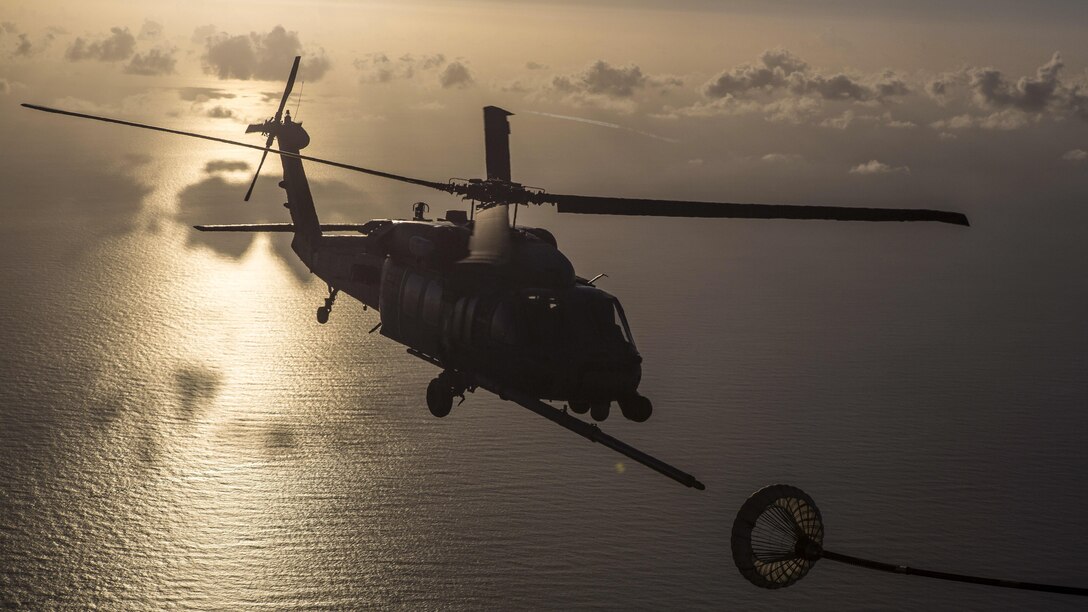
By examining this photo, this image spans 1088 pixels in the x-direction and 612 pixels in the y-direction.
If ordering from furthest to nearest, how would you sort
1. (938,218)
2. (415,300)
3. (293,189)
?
(293,189), (415,300), (938,218)

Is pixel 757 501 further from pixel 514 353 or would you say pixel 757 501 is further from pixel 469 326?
pixel 469 326

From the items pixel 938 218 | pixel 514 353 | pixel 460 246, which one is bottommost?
pixel 514 353

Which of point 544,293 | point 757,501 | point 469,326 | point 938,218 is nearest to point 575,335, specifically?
point 544,293

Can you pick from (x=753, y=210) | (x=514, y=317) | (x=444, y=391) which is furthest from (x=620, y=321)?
(x=444, y=391)

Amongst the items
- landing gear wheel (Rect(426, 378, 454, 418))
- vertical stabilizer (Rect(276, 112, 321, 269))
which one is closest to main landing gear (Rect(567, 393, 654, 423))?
landing gear wheel (Rect(426, 378, 454, 418))

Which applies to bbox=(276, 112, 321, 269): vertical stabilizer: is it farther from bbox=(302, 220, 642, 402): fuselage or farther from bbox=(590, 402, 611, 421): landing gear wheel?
bbox=(590, 402, 611, 421): landing gear wheel

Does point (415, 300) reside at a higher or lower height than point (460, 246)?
lower

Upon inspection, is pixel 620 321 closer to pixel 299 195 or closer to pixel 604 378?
pixel 604 378

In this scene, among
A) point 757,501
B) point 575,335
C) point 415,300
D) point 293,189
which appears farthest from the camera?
point 293,189
